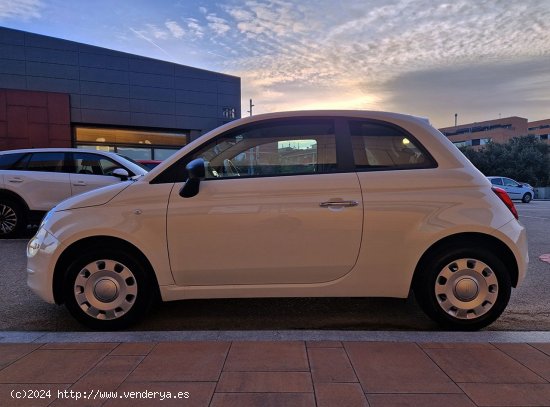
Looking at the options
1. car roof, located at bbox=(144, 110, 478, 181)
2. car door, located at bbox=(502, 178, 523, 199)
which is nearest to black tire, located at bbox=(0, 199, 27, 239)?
car roof, located at bbox=(144, 110, 478, 181)

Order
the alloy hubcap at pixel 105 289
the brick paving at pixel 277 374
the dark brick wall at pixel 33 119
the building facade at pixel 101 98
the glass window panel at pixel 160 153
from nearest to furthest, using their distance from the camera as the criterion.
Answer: the brick paving at pixel 277 374
the alloy hubcap at pixel 105 289
the dark brick wall at pixel 33 119
the building facade at pixel 101 98
the glass window panel at pixel 160 153

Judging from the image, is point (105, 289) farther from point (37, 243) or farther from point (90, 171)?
point (90, 171)

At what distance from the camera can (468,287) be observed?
131 inches

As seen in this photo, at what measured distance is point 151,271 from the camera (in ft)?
11.3

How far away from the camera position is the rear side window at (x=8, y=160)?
7.65m

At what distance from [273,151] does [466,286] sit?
1913 millimetres

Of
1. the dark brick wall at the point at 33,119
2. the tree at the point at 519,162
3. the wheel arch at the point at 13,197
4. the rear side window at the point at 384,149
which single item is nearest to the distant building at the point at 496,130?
the tree at the point at 519,162

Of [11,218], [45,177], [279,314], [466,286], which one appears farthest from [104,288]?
[11,218]

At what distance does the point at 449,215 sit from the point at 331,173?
99 centimetres

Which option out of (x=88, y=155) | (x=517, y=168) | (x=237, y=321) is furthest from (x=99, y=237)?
(x=517, y=168)

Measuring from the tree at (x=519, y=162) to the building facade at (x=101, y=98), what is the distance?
2848cm

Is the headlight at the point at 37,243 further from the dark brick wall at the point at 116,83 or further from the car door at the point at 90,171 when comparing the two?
the dark brick wall at the point at 116,83

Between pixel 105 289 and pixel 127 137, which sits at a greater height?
pixel 127 137

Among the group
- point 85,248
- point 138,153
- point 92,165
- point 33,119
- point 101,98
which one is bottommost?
point 85,248
